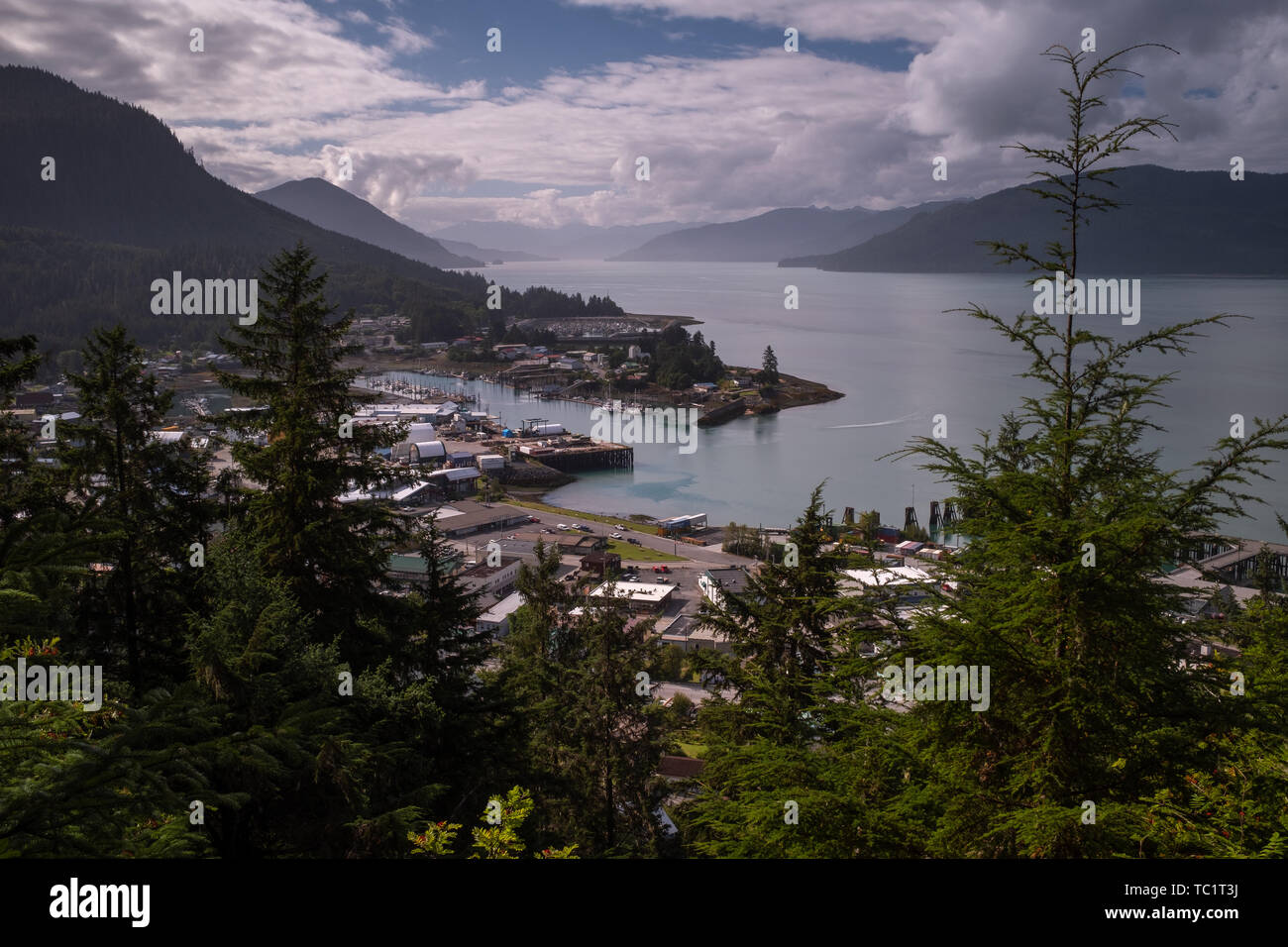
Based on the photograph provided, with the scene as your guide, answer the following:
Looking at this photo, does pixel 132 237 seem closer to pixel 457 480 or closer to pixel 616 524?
pixel 457 480

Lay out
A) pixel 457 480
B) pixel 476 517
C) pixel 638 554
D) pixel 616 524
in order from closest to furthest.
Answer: pixel 638 554
pixel 476 517
pixel 616 524
pixel 457 480

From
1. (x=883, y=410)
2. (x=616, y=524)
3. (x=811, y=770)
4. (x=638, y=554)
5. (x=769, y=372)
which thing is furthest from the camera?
(x=769, y=372)

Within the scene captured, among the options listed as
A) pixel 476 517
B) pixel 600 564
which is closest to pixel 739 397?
pixel 476 517

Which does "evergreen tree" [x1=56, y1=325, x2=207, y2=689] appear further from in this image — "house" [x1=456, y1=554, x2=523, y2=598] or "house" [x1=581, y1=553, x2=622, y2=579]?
"house" [x1=456, y1=554, x2=523, y2=598]
